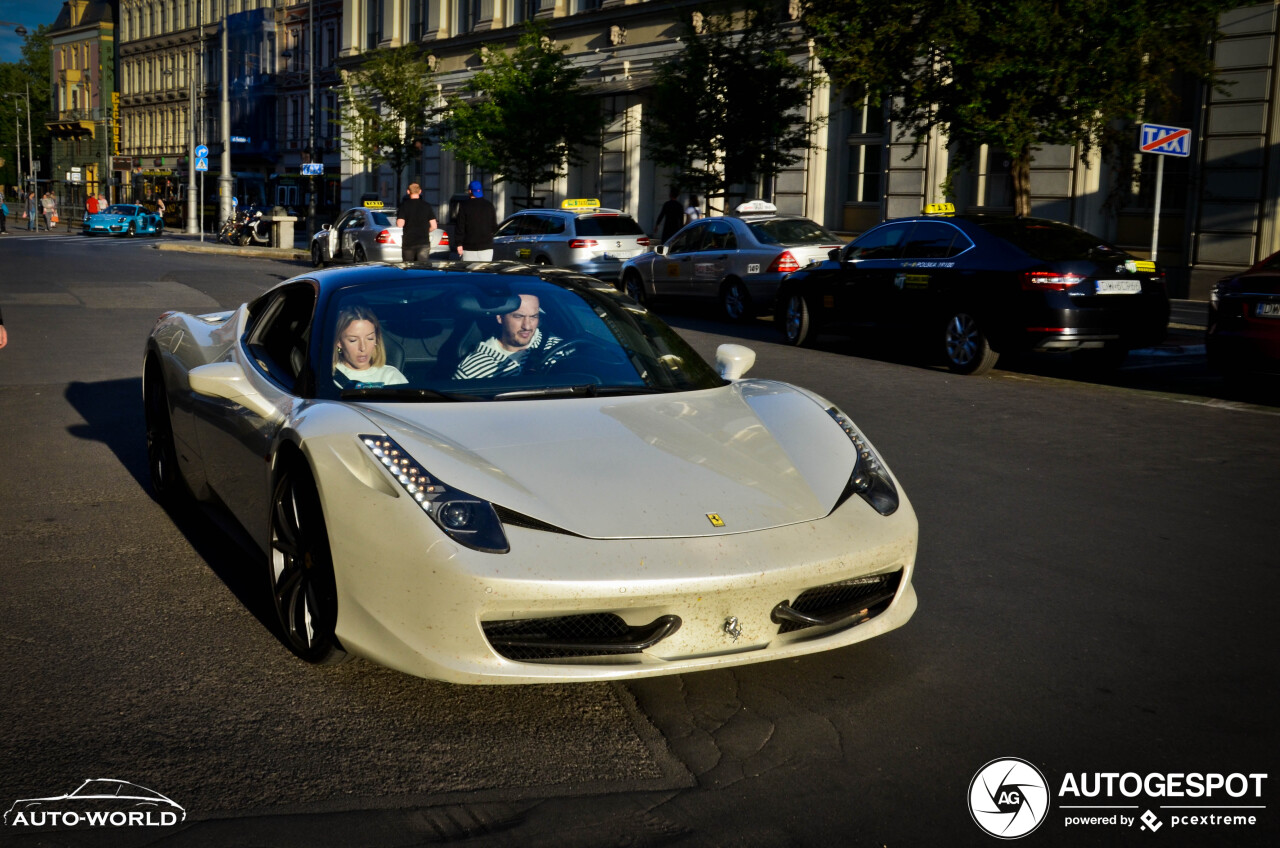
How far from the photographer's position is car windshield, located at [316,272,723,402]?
4.66m

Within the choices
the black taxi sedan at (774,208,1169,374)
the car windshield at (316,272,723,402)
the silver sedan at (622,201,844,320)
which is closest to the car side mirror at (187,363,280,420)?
the car windshield at (316,272,723,402)

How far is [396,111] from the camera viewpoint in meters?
45.5

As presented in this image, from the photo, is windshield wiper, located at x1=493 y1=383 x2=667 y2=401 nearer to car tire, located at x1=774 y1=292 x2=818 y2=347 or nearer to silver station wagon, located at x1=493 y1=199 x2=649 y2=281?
car tire, located at x1=774 y1=292 x2=818 y2=347

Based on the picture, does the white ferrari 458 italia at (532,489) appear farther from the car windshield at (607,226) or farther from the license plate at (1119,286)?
the car windshield at (607,226)

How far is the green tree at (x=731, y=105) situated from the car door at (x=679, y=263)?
7791 millimetres

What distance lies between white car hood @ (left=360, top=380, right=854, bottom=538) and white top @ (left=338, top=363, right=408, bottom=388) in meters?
0.27

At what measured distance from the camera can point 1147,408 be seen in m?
10.8

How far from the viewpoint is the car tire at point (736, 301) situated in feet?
59.4

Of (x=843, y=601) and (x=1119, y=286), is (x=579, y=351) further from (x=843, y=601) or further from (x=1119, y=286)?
(x=1119, y=286)

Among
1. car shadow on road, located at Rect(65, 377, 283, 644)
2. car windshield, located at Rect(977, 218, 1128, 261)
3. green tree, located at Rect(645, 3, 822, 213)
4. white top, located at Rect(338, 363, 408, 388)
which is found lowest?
car shadow on road, located at Rect(65, 377, 283, 644)

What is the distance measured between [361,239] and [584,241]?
10.5m

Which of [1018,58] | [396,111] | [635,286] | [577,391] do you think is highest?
[396,111]

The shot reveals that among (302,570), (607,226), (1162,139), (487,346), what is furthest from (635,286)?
(302,570)

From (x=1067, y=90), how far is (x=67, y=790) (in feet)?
54.7
